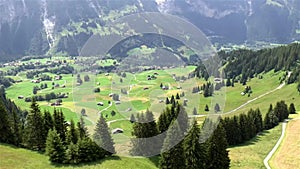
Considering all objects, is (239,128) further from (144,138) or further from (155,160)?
(144,138)

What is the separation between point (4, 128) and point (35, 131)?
264 inches

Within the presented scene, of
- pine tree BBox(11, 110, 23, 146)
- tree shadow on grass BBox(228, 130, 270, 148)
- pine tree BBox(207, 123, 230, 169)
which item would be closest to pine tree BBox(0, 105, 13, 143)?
pine tree BBox(11, 110, 23, 146)

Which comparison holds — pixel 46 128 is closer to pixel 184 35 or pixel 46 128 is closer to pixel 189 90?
pixel 189 90

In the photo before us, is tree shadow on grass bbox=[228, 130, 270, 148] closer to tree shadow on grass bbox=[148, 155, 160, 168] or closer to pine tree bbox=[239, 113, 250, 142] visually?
pine tree bbox=[239, 113, 250, 142]

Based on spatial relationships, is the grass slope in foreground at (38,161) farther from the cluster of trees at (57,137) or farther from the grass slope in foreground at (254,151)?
the grass slope in foreground at (254,151)

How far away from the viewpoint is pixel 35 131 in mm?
75562

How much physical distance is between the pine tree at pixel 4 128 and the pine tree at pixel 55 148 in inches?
478

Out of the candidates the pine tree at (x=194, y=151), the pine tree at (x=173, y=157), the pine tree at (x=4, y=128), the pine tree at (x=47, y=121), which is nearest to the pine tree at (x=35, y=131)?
the pine tree at (x=47, y=121)

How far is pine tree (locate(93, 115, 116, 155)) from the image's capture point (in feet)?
227

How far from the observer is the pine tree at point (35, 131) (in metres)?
75.3

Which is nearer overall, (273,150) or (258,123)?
(273,150)

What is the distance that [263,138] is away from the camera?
4584 inches

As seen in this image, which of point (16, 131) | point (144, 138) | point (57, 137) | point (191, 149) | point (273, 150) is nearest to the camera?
point (191, 149)

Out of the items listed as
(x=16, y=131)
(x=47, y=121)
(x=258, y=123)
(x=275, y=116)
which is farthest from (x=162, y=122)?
(x=275, y=116)
